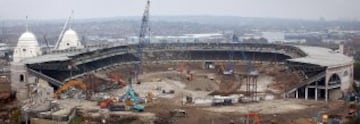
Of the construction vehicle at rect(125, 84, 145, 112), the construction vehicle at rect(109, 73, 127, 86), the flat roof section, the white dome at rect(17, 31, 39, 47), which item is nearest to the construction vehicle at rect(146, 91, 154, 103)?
the construction vehicle at rect(125, 84, 145, 112)

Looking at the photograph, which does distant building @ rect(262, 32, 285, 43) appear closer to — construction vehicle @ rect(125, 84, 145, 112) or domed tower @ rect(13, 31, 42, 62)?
domed tower @ rect(13, 31, 42, 62)

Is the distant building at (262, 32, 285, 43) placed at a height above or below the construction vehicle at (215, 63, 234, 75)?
above

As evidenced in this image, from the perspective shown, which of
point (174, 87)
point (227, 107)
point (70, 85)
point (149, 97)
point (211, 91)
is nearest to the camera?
point (227, 107)

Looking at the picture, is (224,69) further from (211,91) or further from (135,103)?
(135,103)

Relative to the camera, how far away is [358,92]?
56250mm

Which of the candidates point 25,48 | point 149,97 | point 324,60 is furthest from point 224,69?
point 25,48

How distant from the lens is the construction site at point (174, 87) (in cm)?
4331

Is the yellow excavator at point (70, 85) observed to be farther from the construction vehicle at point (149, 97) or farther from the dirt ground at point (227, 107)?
the construction vehicle at point (149, 97)

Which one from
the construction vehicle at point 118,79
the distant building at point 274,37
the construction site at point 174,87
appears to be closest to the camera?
the construction site at point 174,87

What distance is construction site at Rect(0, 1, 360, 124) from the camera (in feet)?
142

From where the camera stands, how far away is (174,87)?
6047 cm

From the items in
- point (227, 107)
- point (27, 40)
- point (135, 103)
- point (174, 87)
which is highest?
point (27, 40)

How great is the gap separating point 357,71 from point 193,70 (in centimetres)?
2275

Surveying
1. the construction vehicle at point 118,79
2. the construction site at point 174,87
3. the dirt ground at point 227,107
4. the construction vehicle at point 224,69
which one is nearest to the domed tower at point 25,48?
the construction site at point 174,87
